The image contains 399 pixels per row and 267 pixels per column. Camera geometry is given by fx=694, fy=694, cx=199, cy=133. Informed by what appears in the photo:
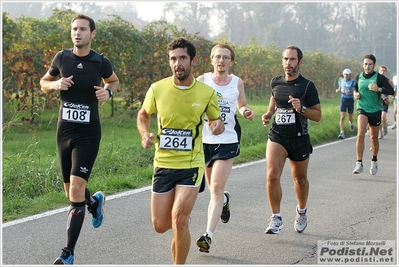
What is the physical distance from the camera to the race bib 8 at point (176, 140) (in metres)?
5.66

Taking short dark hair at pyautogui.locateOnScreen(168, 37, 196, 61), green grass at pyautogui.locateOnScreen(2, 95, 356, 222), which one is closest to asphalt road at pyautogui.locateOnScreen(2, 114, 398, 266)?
green grass at pyautogui.locateOnScreen(2, 95, 356, 222)

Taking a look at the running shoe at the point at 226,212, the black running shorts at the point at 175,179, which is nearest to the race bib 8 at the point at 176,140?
the black running shorts at the point at 175,179

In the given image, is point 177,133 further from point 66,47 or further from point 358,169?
point 66,47

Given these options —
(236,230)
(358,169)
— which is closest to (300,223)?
(236,230)

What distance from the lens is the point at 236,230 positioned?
7477 millimetres

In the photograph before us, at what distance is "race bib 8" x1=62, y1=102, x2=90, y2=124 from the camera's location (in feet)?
20.9

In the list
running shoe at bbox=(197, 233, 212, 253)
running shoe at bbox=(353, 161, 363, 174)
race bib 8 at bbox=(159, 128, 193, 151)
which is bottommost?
running shoe at bbox=(353, 161, 363, 174)

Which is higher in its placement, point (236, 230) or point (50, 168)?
point (50, 168)

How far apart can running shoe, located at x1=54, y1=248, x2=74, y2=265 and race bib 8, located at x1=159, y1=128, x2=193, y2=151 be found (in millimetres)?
1241

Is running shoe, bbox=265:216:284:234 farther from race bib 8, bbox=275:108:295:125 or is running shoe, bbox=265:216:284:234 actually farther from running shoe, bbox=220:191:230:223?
race bib 8, bbox=275:108:295:125

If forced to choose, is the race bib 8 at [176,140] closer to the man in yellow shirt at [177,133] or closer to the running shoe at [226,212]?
the man in yellow shirt at [177,133]

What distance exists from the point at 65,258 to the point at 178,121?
4.98ft

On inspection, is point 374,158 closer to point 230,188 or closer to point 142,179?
point 230,188

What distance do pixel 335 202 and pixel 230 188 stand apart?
64.1 inches
